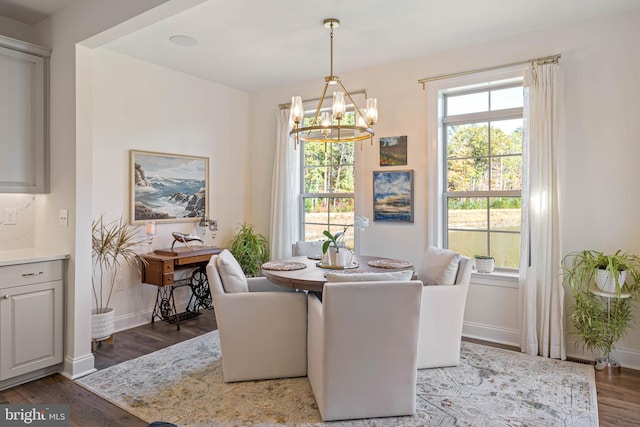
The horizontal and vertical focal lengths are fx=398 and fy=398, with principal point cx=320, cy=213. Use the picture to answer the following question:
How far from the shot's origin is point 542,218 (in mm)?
3379

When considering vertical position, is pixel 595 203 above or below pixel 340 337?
above

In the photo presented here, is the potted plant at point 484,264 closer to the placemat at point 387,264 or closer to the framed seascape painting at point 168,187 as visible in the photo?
the placemat at point 387,264

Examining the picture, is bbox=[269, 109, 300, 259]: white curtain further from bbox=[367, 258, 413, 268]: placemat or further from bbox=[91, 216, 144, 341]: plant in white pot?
bbox=[367, 258, 413, 268]: placemat

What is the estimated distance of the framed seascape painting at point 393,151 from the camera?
420 cm

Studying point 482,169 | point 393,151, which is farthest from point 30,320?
point 482,169

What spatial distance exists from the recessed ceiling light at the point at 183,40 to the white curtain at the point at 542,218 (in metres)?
3.00

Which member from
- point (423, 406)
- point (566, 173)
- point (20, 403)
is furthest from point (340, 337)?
point (566, 173)

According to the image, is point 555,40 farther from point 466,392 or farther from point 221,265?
point 221,265

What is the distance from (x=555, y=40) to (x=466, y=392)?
9.74 feet

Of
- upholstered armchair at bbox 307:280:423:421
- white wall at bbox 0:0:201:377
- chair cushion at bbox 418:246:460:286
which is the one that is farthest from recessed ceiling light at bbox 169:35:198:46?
chair cushion at bbox 418:246:460:286

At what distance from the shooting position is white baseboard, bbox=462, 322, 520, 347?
11.8ft

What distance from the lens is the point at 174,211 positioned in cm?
444

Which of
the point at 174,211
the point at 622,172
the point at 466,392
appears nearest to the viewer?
the point at 466,392

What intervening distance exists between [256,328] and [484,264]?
7.39 feet
